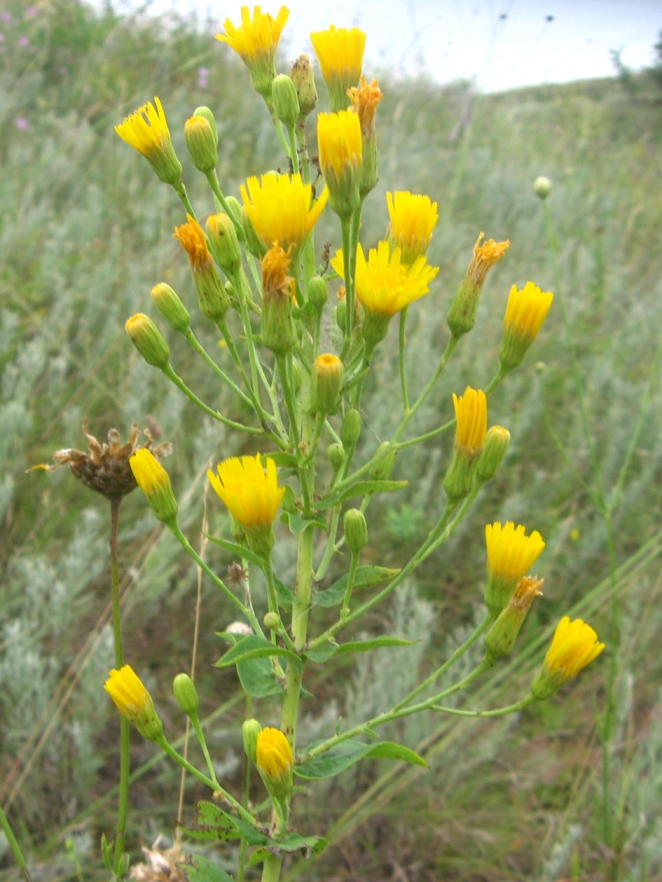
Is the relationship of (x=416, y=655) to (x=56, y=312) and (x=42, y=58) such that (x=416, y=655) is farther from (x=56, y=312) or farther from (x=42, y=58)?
(x=42, y=58)

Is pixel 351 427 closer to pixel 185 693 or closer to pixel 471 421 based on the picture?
pixel 471 421

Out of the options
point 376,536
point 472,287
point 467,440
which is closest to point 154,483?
point 467,440

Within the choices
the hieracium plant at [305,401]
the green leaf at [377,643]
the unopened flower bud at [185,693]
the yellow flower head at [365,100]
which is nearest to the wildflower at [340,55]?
the hieracium plant at [305,401]

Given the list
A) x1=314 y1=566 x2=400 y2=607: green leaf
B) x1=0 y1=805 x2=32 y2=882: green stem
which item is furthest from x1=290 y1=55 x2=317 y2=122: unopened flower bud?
x1=0 y1=805 x2=32 y2=882: green stem

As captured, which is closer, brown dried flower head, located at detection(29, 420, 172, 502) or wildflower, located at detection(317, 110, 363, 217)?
wildflower, located at detection(317, 110, 363, 217)

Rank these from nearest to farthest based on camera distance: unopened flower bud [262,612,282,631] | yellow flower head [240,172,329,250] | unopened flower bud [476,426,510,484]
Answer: yellow flower head [240,172,329,250] < unopened flower bud [262,612,282,631] < unopened flower bud [476,426,510,484]

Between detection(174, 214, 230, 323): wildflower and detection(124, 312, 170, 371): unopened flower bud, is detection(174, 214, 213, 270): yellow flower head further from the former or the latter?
detection(124, 312, 170, 371): unopened flower bud
